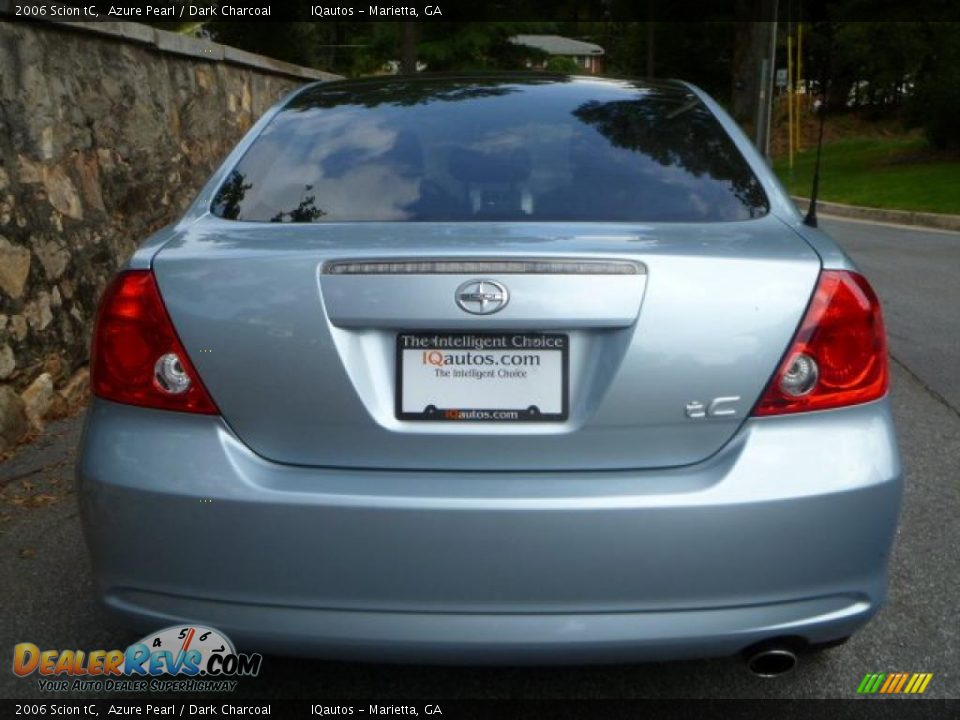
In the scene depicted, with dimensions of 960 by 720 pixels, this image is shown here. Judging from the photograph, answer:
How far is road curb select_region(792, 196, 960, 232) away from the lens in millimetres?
16656

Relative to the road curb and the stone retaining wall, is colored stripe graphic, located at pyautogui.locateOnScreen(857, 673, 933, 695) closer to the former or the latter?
the stone retaining wall

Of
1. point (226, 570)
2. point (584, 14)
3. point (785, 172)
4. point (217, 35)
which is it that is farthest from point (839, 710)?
point (584, 14)

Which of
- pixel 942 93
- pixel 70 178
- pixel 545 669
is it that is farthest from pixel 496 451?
pixel 942 93

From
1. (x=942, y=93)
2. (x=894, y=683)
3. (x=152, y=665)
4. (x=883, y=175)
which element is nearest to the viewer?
(x=152, y=665)

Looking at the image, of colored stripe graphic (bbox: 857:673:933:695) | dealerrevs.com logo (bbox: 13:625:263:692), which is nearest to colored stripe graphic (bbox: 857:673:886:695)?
colored stripe graphic (bbox: 857:673:933:695)

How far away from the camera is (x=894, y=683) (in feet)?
9.11

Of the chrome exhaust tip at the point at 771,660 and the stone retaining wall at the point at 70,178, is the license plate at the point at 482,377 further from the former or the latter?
the stone retaining wall at the point at 70,178

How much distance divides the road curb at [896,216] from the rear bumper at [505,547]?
1482cm

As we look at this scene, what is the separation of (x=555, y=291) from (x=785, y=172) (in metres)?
32.7

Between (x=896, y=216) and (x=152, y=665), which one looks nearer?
(x=152, y=665)

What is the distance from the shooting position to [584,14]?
179 ft

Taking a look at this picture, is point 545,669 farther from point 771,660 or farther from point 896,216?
point 896,216

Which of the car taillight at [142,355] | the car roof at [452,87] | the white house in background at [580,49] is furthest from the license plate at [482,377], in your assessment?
the white house in background at [580,49]

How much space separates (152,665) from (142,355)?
0.72 m
